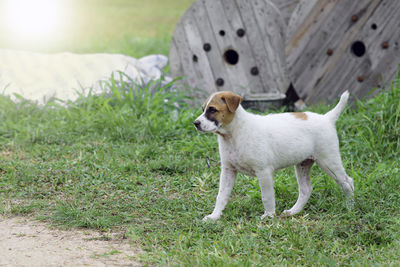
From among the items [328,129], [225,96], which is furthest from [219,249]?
[328,129]

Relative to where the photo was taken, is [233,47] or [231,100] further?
[233,47]

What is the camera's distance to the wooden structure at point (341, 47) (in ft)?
19.7

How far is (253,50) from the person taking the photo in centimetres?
697

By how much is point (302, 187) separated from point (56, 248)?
1.94 meters

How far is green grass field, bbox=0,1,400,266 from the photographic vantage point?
3273mm

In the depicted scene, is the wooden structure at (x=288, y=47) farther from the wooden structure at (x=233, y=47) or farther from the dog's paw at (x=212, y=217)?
the dog's paw at (x=212, y=217)

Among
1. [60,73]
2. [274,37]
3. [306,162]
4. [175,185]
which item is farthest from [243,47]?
[306,162]

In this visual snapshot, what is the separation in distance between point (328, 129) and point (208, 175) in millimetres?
1420

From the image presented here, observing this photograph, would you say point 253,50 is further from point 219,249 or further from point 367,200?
point 219,249

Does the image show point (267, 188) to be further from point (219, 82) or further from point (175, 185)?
point (219, 82)

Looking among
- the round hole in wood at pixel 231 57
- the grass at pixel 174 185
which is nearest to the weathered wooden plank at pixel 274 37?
the round hole in wood at pixel 231 57

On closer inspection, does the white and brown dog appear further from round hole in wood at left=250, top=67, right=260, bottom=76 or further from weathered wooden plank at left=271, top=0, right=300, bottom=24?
weathered wooden plank at left=271, top=0, right=300, bottom=24

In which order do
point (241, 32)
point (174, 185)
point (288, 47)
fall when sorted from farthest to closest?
Answer: 1. point (241, 32)
2. point (288, 47)
3. point (174, 185)

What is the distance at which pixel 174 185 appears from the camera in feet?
15.4
